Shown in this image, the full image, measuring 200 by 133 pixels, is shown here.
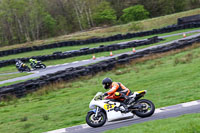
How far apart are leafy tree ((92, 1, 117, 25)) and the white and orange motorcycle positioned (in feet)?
195

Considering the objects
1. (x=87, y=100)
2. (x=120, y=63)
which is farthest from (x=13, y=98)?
(x=120, y=63)

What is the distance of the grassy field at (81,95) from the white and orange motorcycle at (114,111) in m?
1.42

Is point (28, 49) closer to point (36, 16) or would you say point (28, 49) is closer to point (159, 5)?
point (36, 16)

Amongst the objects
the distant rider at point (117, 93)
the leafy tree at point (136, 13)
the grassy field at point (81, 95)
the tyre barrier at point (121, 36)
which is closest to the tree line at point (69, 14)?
the leafy tree at point (136, 13)

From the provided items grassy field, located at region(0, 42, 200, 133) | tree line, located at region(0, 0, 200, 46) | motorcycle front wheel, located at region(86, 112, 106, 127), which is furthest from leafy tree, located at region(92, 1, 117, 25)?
motorcycle front wheel, located at region(86, 112, 106, 127)

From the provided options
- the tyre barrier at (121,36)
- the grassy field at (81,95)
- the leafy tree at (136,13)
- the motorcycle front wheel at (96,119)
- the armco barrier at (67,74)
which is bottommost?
the grassy field at (81,95)

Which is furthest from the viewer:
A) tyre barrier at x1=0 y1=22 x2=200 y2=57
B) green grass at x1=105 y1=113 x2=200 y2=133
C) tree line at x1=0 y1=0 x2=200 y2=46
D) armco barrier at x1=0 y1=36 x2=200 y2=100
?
tree line at x1=0 y1=0 x2=200 y2=46

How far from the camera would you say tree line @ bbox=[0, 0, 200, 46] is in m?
67.9

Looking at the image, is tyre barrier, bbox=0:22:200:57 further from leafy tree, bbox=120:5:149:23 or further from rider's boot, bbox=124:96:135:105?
rider's boot, bbox=124:96:135:105

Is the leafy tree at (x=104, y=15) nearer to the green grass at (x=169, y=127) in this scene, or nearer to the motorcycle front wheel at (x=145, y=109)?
the motorcycle front wheel at (x=145, y=109)

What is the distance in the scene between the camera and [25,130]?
1079 cm

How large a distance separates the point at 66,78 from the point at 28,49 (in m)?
27.4

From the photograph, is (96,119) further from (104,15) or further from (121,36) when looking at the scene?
(104,15)

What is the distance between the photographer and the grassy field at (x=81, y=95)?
11.4m
